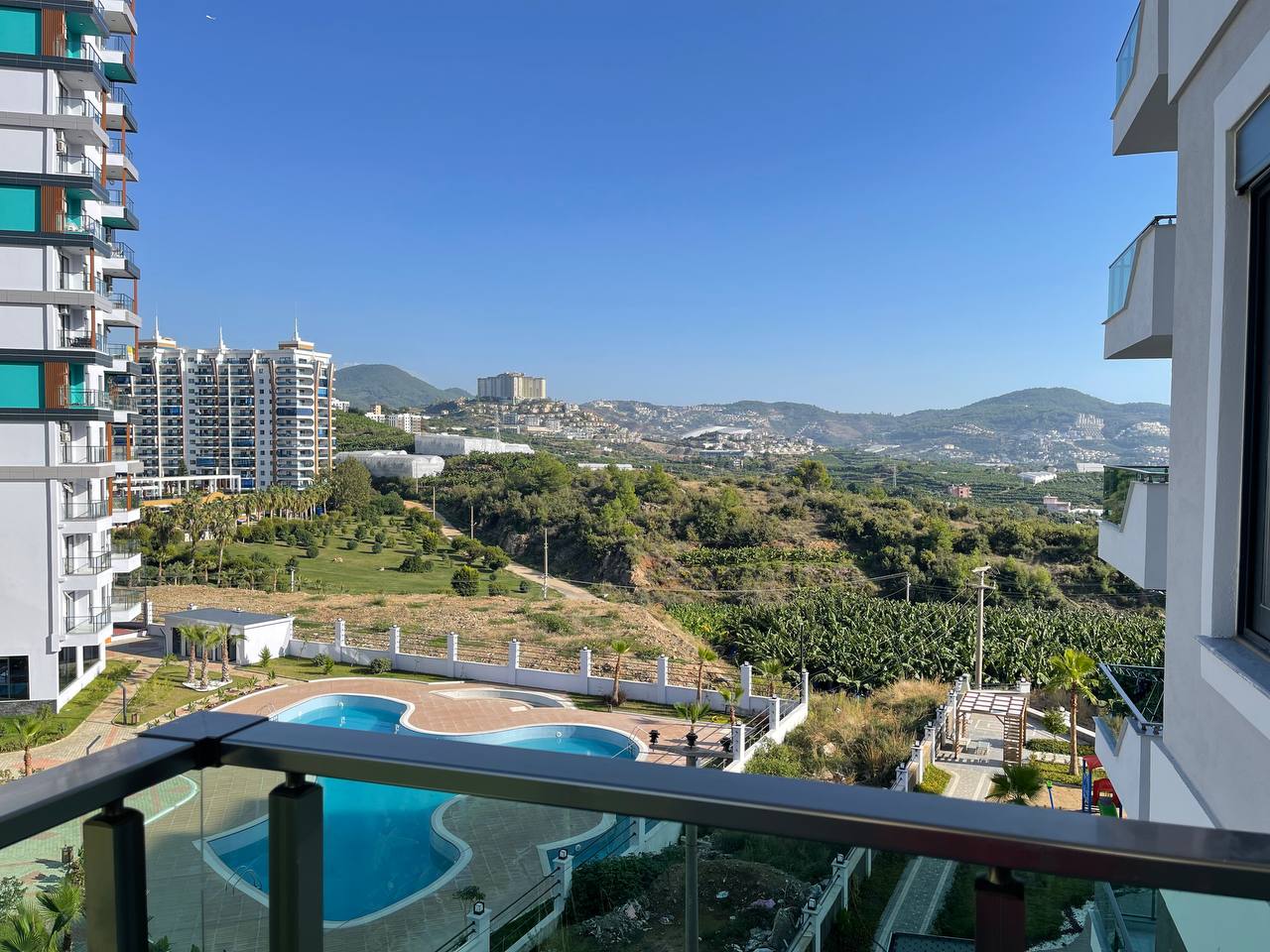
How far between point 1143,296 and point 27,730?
12.9 metres

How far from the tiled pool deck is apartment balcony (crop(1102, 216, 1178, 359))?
12.3ft

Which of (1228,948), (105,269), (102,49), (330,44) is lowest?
(1228,948)

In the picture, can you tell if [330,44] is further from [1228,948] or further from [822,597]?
[1228,948]

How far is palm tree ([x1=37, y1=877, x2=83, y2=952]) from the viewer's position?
0.98 m

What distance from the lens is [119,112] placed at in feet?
48.8

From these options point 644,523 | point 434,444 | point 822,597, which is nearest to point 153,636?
point 822,597

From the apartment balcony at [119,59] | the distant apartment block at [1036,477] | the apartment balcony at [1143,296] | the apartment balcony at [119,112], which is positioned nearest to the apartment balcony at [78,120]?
the apartment balcony at [119,59]

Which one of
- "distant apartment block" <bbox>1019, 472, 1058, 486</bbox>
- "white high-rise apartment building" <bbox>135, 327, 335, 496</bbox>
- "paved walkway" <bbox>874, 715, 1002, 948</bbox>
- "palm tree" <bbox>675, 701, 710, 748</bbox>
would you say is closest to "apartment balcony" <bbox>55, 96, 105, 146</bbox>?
"palm tree" <bbox>675, 701, 710, 748</bbox>

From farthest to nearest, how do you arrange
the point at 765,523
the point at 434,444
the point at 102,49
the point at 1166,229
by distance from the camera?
the point at 434,444 → the point at 765,523 → the point at 102,49 → the point at 1166,229

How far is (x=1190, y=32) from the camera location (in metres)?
3.07

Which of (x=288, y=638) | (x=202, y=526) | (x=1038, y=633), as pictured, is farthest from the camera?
(x=202, y=526)

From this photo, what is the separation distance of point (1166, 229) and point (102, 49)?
1633cm

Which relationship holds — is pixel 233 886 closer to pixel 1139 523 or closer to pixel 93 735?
pixel 1139 523

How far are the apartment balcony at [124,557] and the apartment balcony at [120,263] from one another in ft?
15.7
